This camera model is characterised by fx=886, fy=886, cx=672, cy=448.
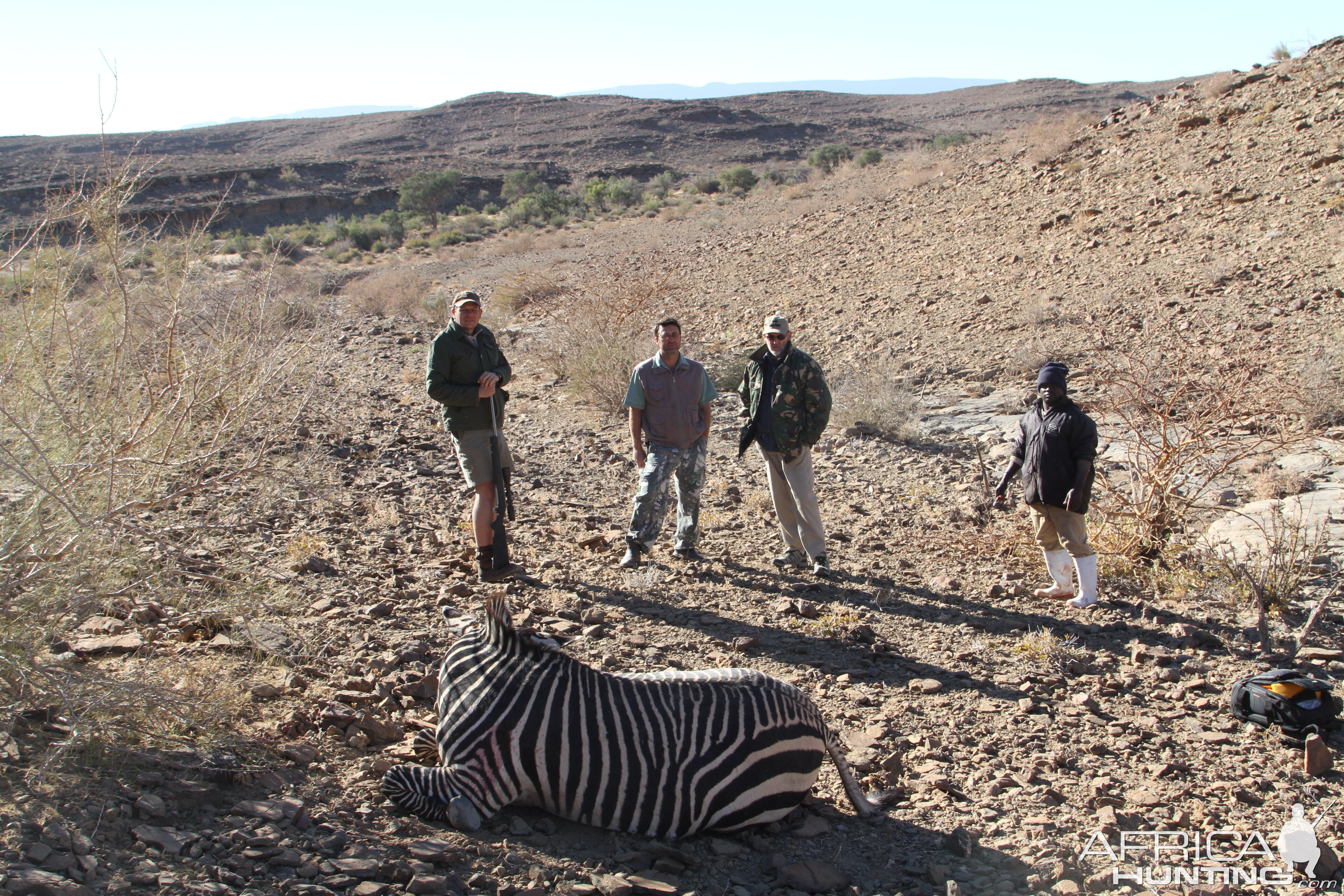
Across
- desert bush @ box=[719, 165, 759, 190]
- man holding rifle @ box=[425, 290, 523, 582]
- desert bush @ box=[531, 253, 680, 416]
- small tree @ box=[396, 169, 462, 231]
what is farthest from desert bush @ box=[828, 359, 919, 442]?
small tree @ box=[396, 169, 462, 231]

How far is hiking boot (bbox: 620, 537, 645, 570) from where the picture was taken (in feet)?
19.6

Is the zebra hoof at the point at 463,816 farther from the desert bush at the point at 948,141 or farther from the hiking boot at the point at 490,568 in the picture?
the desert bush at the point at 948,141

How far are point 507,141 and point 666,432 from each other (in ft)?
185

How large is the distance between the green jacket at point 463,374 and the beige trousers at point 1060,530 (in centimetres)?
329

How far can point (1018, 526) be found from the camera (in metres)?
6.40

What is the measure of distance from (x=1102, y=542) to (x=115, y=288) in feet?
19.7

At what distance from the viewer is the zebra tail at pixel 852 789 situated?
3547 millimetres

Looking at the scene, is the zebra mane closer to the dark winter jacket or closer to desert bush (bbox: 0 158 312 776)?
desert bush (bbox: 0 158 312 776)

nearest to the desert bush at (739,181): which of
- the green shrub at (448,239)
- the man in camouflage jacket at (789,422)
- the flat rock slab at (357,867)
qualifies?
the green shrub at (448,239)

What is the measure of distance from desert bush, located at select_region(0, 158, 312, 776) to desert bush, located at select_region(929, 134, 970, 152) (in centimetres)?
3013

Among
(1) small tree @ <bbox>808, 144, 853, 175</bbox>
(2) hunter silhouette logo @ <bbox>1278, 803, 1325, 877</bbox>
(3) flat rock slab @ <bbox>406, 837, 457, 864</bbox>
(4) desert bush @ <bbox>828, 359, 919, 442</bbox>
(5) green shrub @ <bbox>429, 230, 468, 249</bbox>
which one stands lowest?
(2) hunter silhouette logo @ <bbox>1278, 803, 1325, 877</bbox>

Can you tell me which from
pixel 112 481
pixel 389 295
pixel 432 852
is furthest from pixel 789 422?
pixel 389 295

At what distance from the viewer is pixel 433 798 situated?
323cm

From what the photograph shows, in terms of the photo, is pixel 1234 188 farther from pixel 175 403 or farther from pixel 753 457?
pixel 175 403
